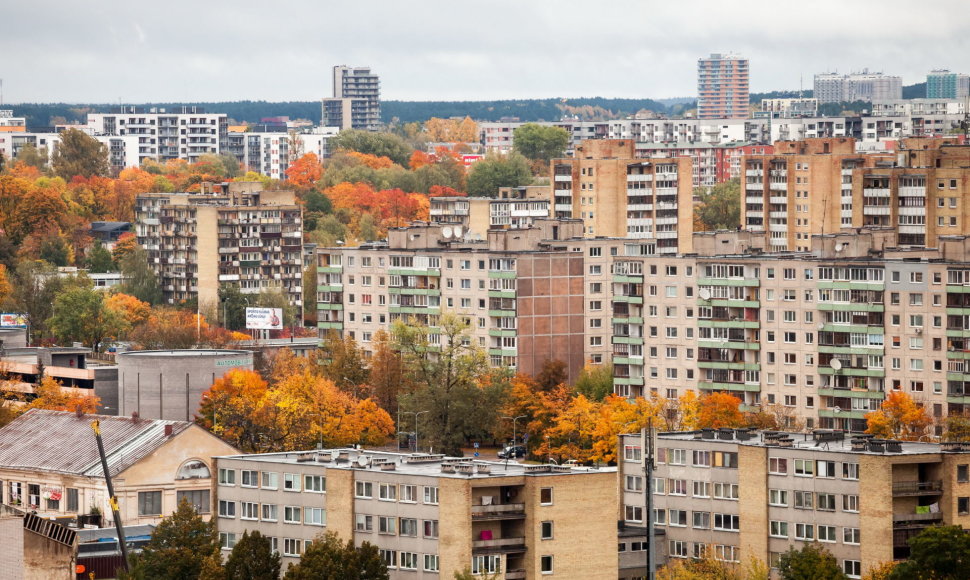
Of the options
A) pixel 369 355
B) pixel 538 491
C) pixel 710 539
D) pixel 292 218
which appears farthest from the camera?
pixel 292 218

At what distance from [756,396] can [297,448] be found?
22313mm

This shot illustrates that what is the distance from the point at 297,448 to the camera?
95875 millimetres

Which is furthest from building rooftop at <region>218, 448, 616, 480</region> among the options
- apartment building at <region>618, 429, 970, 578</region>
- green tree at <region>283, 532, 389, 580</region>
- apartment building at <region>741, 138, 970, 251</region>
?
apartment building at <region>741, 138, 970, 251</region>

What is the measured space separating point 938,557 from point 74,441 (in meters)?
38.0

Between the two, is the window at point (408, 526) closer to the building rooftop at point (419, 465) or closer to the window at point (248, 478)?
the building rooftop at point (419, 465)

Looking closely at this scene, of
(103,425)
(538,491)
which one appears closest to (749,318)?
(103,425)

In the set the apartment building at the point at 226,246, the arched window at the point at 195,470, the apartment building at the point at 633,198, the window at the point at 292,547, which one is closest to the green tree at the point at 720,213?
the apartment building at the point at 633,198

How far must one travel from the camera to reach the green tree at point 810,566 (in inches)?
2655

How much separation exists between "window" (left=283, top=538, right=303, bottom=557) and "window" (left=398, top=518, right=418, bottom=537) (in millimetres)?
4032

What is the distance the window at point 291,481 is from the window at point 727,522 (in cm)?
1381

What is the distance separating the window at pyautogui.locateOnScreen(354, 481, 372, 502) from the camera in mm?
70312

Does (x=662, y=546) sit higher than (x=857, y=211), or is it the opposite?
(x=857, y=211)

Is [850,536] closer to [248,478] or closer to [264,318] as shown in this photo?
[248,478]

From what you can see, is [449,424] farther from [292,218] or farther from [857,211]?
[292,218]
